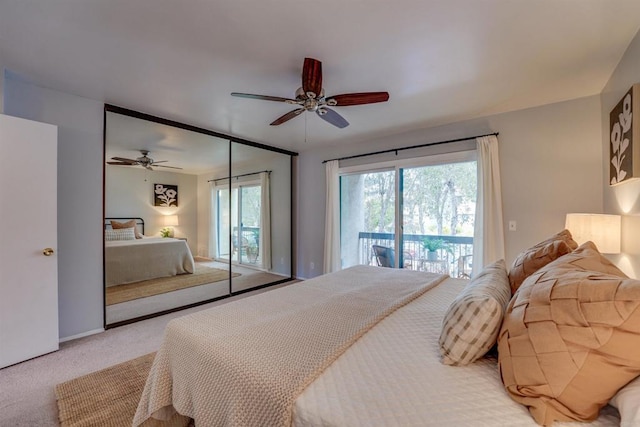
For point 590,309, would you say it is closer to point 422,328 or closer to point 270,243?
point 422,328

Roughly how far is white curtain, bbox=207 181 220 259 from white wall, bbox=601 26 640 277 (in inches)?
182

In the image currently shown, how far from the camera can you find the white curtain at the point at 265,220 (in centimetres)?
490

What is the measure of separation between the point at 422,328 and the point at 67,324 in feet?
10.8

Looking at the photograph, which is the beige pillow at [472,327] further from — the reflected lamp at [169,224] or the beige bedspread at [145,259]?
the reflected lamp at [169,224]

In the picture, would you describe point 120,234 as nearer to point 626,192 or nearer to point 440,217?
point 440,217

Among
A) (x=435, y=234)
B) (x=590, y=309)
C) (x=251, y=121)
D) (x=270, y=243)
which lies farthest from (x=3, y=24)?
(x=435, y=234)

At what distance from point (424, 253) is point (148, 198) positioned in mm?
3842

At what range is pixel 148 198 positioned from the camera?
3570 mm

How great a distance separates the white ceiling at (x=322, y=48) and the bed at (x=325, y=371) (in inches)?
65.4

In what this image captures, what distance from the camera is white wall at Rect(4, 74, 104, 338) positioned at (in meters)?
2.59

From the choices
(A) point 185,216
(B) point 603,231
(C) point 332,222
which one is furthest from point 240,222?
(B) point 603,231

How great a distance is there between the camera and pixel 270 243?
199 inches

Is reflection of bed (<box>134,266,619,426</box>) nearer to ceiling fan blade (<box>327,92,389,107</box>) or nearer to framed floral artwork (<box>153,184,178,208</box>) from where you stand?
ceiling fan blade (<box>327,92,389,107</box>)

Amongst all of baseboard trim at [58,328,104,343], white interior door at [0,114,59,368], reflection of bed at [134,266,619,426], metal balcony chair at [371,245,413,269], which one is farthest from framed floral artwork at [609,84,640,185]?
baseboard trim at [58,328,104,343]
